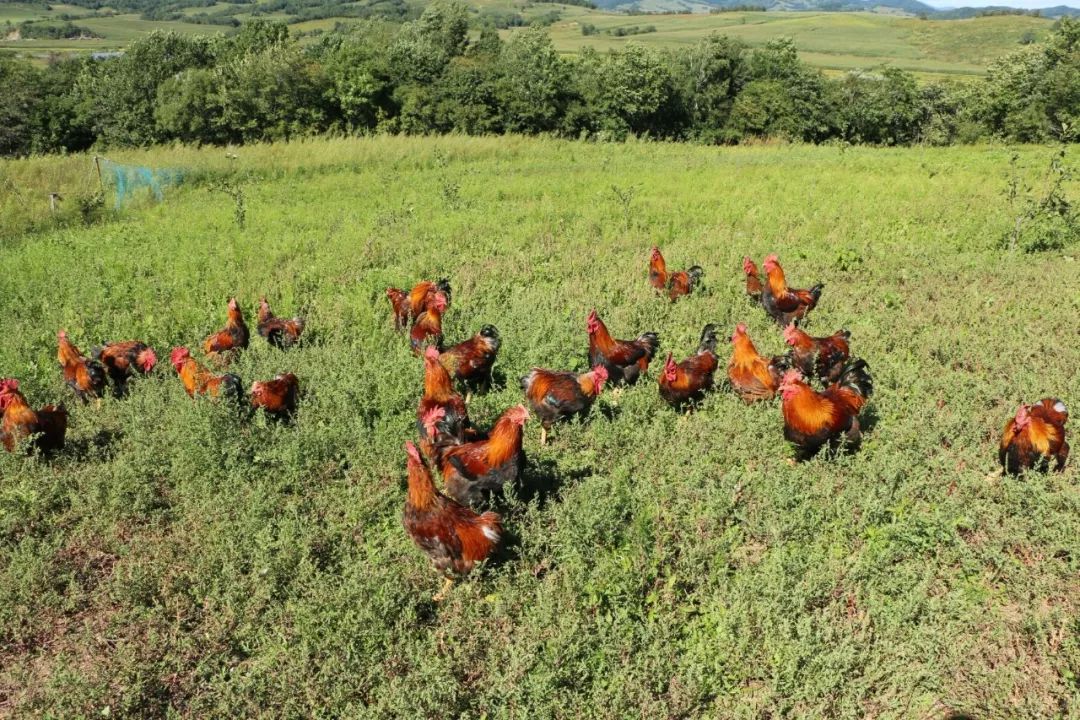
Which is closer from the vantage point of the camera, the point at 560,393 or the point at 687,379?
the point at 560,393

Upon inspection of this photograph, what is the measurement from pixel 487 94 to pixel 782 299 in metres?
25.3

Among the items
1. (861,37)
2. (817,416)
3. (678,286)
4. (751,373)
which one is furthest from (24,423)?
(861,37)

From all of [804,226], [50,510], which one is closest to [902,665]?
[50,510]

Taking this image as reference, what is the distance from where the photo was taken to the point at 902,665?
3.69 metres

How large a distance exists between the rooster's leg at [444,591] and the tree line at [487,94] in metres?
23.2

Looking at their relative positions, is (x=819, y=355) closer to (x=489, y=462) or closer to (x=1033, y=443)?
(x=1033, y=443)

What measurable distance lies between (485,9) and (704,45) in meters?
129

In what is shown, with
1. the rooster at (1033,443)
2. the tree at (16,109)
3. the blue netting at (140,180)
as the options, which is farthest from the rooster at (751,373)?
the tree at (16,109)

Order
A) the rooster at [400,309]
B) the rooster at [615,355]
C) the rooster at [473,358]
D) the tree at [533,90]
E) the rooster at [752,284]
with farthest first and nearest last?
1. the tree at [533,90]
2. the rooster at [752,284]
3. the rooster at [400,309]
4. the rooster at [615,355]
5. the rooster at [473,358]

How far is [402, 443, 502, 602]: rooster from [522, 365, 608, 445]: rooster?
5.56ft

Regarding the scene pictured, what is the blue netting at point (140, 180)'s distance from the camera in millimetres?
14836

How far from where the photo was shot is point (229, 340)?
7.07 meters

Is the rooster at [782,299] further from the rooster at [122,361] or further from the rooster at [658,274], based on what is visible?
the rooster at [122,361]

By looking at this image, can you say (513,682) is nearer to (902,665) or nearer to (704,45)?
(902,665)
